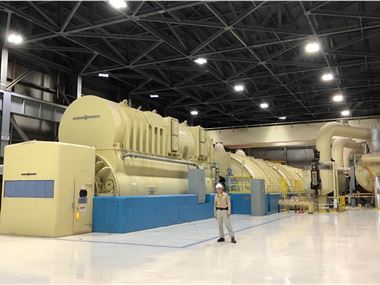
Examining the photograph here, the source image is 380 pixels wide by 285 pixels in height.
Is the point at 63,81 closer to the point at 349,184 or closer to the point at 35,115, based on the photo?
the point at 35,115

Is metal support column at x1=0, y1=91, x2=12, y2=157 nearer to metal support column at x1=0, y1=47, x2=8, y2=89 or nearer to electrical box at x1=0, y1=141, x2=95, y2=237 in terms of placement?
metal support column at x1=0, y1=47, x2=8, y2=89

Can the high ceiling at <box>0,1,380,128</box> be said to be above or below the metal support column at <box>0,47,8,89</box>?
above

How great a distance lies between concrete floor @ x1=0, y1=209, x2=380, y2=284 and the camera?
18.7 feet

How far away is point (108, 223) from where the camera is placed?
1084cm

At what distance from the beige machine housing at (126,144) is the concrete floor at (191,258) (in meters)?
1.99

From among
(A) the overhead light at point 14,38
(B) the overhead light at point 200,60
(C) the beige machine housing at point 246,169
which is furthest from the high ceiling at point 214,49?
(C) the beige machine housing at point 246,169

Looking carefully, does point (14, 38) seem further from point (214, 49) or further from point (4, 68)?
point (214, 49)

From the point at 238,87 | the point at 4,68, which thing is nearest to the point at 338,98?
the point at 238,87

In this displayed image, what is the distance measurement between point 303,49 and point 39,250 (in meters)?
14.5

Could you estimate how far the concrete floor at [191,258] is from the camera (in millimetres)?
5688

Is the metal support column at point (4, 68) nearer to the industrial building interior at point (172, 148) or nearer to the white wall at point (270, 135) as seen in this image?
the industrial building interior at point (172, 148)

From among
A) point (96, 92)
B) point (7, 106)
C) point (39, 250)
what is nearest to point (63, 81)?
point (96, 92)

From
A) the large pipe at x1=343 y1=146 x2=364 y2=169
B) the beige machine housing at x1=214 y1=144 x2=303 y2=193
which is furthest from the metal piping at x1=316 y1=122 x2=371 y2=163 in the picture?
the large pipe at x1=343 y1=146 x2=364 y2=169

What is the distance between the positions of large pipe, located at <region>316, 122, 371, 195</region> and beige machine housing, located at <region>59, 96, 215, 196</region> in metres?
8.93
